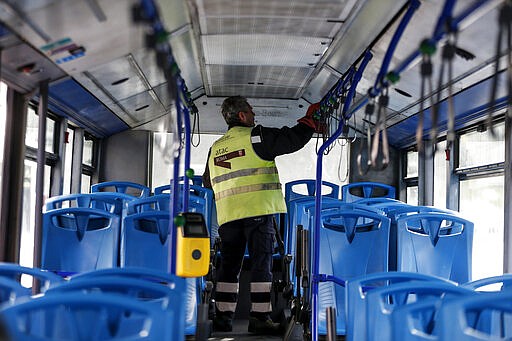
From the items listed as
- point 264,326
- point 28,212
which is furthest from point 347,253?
point 28,212

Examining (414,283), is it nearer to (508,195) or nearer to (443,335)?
(443,335)

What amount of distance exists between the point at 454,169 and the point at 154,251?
3.25m

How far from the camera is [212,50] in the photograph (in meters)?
6.32

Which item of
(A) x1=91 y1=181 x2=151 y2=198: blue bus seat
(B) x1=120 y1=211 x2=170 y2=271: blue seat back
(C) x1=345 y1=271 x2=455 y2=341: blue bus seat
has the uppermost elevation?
(A) x1=91 y1=181 x2=151 y2=198: blue bus seat

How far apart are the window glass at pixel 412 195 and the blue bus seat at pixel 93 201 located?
139 inches

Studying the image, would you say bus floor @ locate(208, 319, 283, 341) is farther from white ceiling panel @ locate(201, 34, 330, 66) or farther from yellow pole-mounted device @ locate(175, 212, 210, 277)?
white ceiling panel @ locate(201, 34, 330, 66)

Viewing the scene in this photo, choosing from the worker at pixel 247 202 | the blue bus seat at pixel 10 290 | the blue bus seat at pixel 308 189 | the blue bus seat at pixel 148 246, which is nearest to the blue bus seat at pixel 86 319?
the blue bus seat at pixel 10 290

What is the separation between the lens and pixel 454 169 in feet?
21.9

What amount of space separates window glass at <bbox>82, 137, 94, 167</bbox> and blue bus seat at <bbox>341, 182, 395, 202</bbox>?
282cm

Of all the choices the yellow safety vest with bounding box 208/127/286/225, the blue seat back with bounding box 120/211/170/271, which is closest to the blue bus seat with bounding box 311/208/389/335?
the yellow safety vest with bounding box 208/127/286/225

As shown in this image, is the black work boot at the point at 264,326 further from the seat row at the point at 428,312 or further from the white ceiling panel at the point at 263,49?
the seat row at the point at 428,312

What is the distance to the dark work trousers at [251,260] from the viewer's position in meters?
5.52

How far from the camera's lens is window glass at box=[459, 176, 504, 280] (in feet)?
18.5

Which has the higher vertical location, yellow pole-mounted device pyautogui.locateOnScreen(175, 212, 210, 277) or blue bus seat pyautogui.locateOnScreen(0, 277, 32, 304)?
yellow pole-mounted device pyautogui.locateOnScreen(175, 212, 210, 277)
